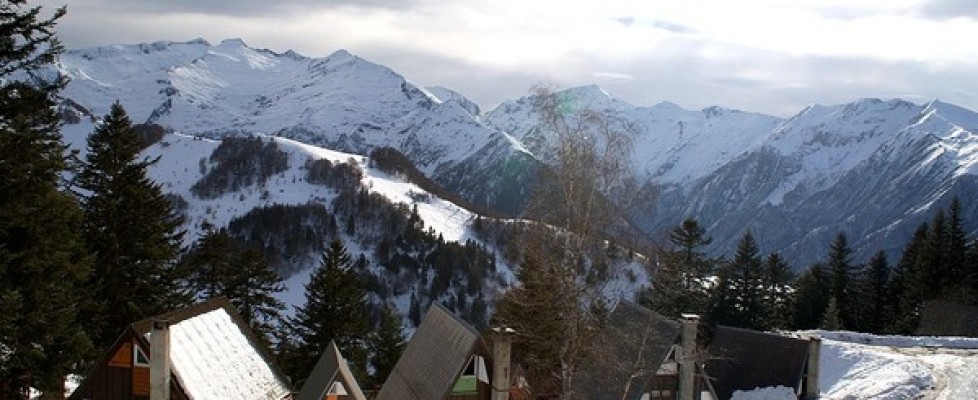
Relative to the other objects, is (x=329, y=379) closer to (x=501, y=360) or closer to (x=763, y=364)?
(x=501, y=360)

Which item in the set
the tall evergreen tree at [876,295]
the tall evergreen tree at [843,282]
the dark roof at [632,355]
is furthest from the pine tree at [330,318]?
the tall evergreen tree at [876,295]

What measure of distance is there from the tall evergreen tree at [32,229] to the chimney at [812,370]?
28596 millimetres

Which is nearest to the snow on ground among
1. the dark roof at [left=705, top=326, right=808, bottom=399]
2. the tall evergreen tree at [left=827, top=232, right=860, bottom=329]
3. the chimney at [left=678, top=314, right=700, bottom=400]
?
the dark roof at [left=705, top=326, right=808, bottom=399]

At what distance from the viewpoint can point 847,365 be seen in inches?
1624

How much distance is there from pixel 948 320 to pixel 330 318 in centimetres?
4568

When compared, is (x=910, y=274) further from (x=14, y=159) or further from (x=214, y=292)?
(x=14, y=159)

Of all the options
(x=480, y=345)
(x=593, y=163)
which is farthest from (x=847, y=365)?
(x=593, y=163)

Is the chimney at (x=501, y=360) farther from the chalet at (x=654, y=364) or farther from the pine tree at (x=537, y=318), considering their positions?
the chalet at (x=654, y=364)

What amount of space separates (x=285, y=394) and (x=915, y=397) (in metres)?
26.5

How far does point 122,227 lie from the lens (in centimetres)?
3762

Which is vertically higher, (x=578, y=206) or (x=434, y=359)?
(x=578, y=206)

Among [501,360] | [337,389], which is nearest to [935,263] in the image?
[501,360]

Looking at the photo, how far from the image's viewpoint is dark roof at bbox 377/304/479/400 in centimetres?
3089

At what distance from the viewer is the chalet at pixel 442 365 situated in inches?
1212
